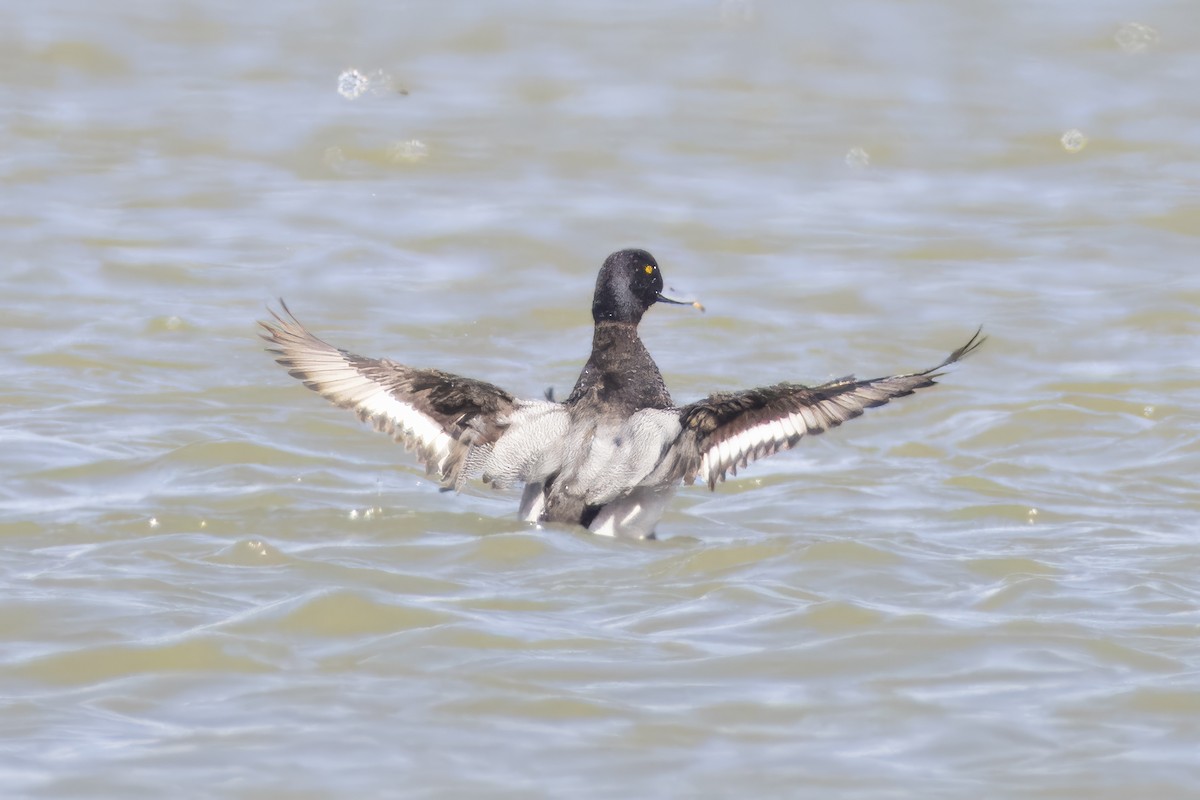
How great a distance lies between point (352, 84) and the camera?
611 inches

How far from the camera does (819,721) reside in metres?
5.50

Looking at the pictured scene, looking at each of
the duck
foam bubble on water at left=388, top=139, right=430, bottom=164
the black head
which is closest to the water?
foam bubble on water at left=388, top=139, right=430, bottom=164

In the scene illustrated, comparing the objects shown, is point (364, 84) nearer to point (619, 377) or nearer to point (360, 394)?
point (619, 377)

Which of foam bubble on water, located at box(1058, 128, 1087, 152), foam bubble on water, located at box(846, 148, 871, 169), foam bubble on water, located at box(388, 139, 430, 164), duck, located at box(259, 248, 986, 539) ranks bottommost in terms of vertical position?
duck, located at box(259, 248, 986, 539)

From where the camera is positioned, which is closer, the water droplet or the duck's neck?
the duck's neck

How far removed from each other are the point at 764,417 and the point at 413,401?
135 cm

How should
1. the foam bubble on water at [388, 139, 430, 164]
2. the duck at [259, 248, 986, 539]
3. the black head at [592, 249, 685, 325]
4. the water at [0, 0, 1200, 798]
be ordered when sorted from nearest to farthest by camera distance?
the water at [0, 0, 1200, 798] → the duck at [259, 248, 986, 539] → the black head at [592, 249, 685, 325] → the foam bubble on water at [388, 139, 430, 164]

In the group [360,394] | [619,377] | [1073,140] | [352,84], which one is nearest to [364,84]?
[352,84]

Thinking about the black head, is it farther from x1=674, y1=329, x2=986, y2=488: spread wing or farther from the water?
the water

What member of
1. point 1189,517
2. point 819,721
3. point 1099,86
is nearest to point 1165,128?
point 1099,86

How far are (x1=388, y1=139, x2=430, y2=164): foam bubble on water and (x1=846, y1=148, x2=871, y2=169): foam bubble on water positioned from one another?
2980 mm

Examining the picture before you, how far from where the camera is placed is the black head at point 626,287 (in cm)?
822

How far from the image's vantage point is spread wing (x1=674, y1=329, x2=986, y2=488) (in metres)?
7.15

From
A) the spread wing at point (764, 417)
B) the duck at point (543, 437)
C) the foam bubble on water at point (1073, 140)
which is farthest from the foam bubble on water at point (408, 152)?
the spread wing at point (764, 417)
